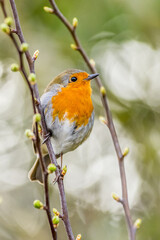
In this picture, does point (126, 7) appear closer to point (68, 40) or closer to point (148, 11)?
point (148, 11)

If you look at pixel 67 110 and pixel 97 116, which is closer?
pixel 67 110

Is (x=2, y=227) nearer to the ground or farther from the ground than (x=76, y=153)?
nearer to the ground

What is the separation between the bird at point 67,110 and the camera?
3780 millimetres

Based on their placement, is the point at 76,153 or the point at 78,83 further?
the point at 76,153

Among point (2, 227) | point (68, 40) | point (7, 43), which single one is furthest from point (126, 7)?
point (2, 227)

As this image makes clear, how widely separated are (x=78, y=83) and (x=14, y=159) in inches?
138

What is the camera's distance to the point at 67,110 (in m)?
3.80

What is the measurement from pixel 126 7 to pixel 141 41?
3.40 feet

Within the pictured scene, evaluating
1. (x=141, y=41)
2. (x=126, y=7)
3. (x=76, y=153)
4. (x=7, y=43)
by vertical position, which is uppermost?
(x=7, y=43)

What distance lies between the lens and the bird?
3780mm

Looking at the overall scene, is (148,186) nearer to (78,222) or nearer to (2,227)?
(78,222)

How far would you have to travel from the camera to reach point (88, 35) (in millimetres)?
6004

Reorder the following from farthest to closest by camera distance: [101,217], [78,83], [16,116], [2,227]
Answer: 1. [16,116]
2. [101,217]
3. [2,227]
4. [78,83]

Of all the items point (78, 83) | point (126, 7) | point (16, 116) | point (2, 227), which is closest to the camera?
point (78, 83)
